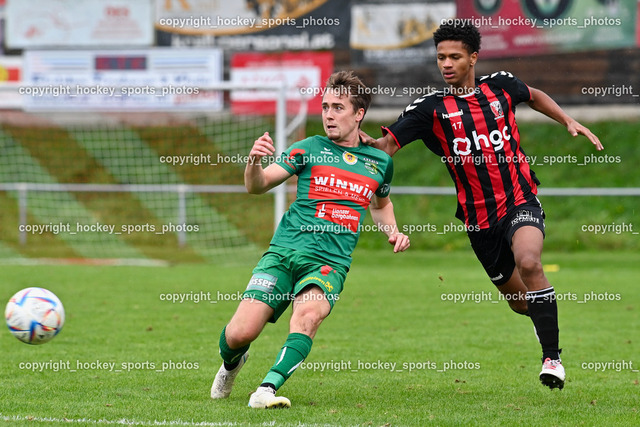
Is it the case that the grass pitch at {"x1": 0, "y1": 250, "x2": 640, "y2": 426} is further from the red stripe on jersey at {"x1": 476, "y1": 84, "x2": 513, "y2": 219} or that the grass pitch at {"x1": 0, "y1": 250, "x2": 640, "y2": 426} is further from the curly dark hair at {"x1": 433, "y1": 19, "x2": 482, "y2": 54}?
the curly dark hair at {"x1": 433, "y1": 19, "x2": 482, "y2": 54}

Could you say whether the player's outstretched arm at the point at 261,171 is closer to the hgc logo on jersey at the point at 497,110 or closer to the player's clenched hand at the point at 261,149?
the player's clenched hand at the point at 261,149

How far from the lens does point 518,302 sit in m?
6.44

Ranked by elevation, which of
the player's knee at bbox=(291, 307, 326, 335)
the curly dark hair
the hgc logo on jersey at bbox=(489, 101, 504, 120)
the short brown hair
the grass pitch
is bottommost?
the grass pitch

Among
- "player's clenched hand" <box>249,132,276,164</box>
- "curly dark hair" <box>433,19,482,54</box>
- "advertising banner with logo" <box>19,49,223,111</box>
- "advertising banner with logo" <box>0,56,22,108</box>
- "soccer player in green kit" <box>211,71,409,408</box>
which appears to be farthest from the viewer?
"advertising banner with logo" <box>0,56,22,108</box>

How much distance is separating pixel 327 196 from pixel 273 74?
1570cm

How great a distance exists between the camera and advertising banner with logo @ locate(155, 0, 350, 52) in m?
20.6

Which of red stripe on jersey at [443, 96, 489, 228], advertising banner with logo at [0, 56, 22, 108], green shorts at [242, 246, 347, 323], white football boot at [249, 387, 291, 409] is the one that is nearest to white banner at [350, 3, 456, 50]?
advertising banner with logo at [0, 56, 22, 108]

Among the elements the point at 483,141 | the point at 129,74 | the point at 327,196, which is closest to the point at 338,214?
the point at 327,196

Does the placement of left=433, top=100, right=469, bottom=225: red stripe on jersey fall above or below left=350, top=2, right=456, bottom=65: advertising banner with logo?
below

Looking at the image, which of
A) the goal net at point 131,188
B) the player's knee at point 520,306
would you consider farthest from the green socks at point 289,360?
the goal net at point 131,188

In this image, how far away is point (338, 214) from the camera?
5410 millimetres

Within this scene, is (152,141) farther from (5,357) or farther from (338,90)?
(338,90)

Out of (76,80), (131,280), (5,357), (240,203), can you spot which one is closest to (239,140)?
(240,203)

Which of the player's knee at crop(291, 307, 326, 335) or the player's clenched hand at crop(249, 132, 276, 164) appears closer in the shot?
the player's clenched hand at crop(249, 132, 276, 164)
